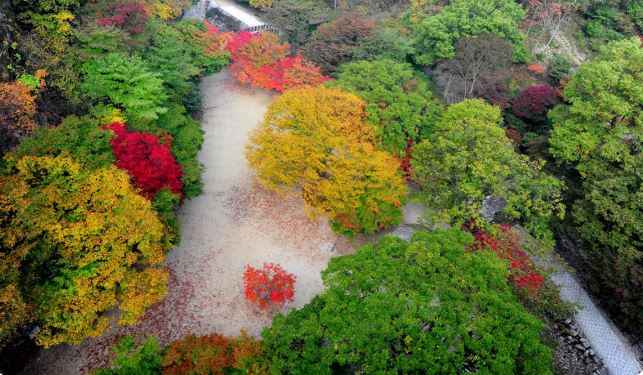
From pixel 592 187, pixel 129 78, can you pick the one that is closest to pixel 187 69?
pixel 129 78

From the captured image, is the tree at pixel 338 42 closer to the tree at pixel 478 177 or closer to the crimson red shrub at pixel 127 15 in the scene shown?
the tree at pixel 478 177

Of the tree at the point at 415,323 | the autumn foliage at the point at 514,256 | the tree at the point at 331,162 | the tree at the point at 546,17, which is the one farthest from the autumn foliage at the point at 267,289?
the tree at the point at 546,17

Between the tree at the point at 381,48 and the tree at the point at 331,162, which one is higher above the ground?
the tree at the point at 381,48

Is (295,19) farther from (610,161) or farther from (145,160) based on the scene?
(610,161)

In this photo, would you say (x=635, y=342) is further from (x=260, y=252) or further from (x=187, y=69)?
(x=187, y=69)

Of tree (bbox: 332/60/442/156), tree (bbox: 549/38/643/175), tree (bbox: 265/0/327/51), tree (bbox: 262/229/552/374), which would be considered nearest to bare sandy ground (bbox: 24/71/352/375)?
tree (bbox: 262/229/552/374)

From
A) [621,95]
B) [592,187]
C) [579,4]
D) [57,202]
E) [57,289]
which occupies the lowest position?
[57,289]
